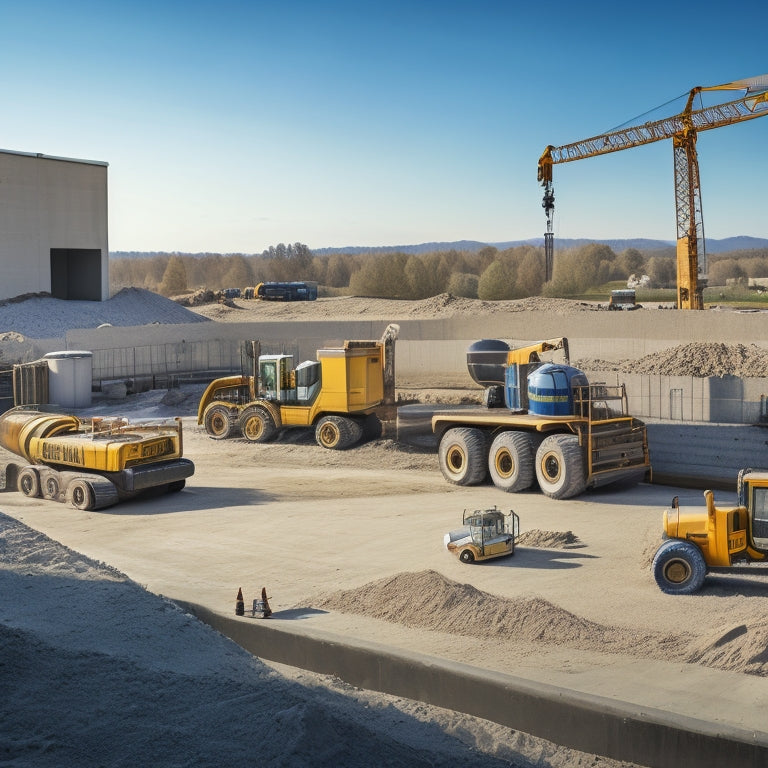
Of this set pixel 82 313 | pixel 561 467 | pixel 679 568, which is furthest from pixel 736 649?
pixel 82 313

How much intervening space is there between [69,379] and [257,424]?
32.2ft

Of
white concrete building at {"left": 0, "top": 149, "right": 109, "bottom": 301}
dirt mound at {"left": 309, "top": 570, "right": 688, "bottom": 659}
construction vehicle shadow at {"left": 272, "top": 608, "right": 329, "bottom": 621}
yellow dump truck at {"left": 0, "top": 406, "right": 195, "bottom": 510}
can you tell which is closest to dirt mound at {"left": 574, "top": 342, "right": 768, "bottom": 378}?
yellow dump truck at {"left": 0, "top": 406, "right": 195, "bottom": 510}

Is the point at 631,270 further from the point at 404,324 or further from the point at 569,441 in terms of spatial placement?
the point at 569,441

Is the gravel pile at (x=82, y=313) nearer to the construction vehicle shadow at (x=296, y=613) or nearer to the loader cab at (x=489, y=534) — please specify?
the loader cab at (x=489, y=534)

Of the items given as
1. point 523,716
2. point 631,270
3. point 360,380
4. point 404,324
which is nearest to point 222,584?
point 523,716

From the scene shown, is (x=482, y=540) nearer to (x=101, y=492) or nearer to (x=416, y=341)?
(x=101, y=492)

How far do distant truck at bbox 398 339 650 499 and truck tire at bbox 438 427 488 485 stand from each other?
2 cm

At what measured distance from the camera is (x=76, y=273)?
54.2 m

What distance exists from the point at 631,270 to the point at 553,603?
11291 centimetres

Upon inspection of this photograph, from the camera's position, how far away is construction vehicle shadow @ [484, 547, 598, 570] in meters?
14.5

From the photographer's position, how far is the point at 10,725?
25.2 ft

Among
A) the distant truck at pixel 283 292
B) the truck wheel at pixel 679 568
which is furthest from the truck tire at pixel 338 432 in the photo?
the distant truck at pixel 283 292

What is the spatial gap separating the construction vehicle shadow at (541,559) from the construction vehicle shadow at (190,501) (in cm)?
610

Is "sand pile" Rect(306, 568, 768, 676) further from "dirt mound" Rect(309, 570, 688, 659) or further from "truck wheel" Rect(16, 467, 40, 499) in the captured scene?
"truck wheel" Rect(16, 467, 40, 499)
